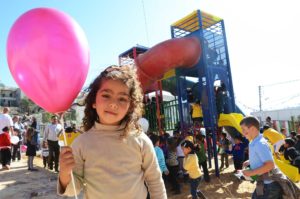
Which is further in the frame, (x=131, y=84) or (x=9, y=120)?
(x=9, y=120)

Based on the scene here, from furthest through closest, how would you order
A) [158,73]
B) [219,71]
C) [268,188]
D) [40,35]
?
1. [219,71]
2. [158,73]
3. [268,188]
4. [40,35]

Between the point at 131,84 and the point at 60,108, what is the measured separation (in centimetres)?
50

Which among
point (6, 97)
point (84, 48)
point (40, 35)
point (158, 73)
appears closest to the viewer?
point (40, 35)

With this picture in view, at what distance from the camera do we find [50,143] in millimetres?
8484

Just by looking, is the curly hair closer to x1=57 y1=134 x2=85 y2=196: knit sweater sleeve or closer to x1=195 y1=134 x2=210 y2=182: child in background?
x1=57 y1=134 x2=85 y2=196: knit sweater sleeve

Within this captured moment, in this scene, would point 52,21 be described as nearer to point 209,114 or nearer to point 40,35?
point 40,35

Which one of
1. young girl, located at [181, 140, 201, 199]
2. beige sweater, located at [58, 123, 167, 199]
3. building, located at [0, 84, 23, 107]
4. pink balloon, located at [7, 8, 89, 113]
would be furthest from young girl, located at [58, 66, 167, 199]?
building, located at [0, 84, 23, 107]

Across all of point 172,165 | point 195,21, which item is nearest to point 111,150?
point 172,165

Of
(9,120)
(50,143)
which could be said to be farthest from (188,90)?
(9,120)

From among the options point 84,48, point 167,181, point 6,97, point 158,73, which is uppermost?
point 6,97

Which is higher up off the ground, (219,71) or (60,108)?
(219,71)

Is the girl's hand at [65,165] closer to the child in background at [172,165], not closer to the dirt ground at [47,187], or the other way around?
the dirt ground at [47,187]

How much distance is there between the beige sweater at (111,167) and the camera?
176cm

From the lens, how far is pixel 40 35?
171 centimetres
